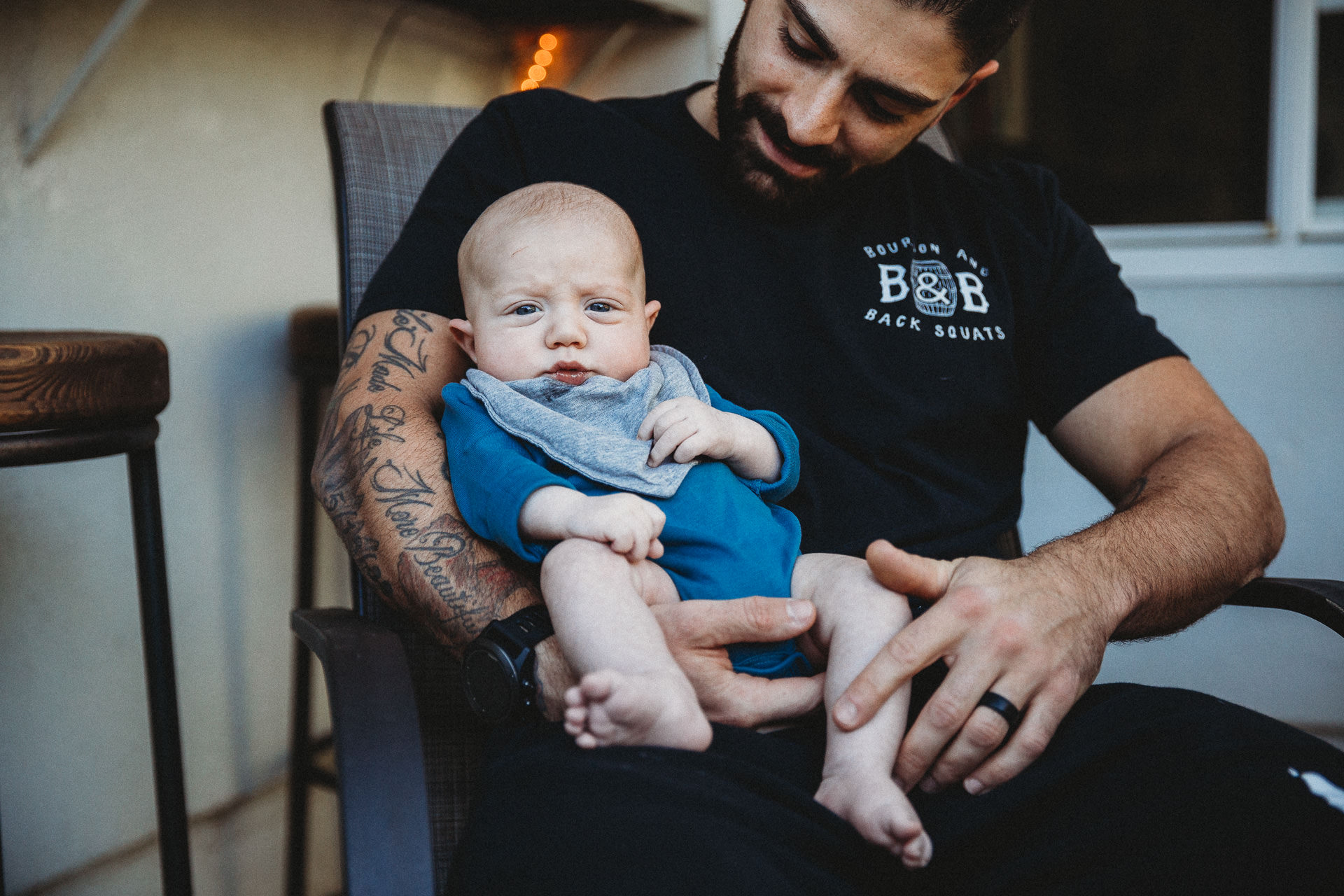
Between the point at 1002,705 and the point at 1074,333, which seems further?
the point at 1074,333

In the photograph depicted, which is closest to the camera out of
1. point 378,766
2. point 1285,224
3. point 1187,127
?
point 378,766

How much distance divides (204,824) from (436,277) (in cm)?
135

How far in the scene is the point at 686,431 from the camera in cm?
90

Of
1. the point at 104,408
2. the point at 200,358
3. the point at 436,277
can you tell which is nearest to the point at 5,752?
the point at 200,358

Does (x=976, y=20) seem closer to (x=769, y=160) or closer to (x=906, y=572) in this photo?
(x=769, y=160)

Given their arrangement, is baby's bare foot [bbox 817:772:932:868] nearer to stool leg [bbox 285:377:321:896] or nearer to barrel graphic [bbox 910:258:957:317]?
barrel graphic [bbox 910:258:957:317]

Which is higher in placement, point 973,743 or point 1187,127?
point 1187,127

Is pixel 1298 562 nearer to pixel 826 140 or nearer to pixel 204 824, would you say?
pixel 826 140

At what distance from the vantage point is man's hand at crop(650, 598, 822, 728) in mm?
817

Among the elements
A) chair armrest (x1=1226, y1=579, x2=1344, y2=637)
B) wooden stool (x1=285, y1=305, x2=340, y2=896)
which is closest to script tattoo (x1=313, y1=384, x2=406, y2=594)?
wooden stool (x1=285, y1=305, x2=340, y2=896)

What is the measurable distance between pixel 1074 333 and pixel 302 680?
1487 millimetres

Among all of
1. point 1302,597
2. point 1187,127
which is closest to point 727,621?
point 1302,597

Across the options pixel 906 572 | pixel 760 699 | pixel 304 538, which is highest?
pixel 906 572

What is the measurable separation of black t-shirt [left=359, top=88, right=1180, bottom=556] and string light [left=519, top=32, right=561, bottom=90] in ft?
3.68
